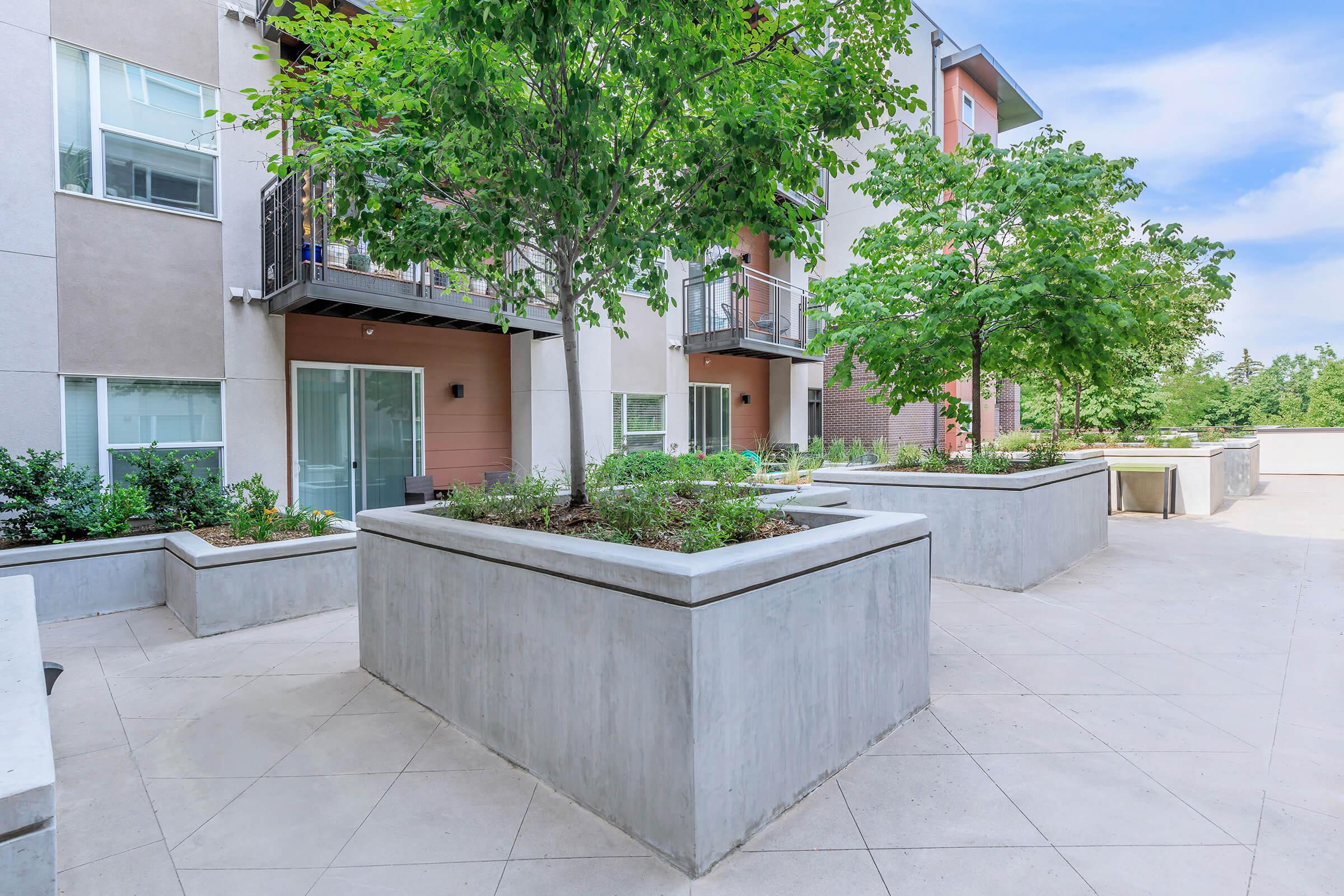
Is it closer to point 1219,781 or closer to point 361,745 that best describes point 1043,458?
point 1219,781

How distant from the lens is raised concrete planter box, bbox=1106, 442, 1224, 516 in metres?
11.1

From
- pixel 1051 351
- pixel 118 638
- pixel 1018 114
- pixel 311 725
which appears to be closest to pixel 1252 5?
pixel 1018 114

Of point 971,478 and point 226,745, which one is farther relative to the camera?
point 971,478

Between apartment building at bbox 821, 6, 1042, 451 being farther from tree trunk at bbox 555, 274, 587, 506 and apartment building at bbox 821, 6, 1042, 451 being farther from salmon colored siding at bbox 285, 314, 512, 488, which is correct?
tree trunk at bbox 555, 274, 587, 506

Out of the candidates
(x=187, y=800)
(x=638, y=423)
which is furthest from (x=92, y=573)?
(x=638, y=423)

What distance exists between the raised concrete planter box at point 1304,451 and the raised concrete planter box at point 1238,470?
8121mm

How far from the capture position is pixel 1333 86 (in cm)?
1422

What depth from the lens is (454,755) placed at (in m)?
3.15

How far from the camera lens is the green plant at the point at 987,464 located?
683cm

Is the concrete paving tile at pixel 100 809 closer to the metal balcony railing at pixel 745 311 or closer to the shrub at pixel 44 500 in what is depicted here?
the shrub at pixel 44 500

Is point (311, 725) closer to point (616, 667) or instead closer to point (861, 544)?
point (616, 667)

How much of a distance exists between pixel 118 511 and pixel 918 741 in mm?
6709

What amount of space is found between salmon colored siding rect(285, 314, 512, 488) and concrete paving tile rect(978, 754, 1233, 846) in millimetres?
8509

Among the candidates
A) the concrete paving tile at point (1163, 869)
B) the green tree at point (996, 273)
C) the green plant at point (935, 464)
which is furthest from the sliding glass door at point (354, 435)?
the concrete paving tile at point (1163, 869)
